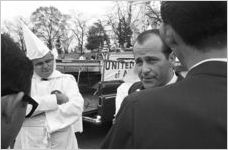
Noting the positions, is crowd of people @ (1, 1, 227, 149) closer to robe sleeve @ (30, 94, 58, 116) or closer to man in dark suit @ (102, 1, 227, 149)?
man in dark suit @ (102, 1, 227, 149)

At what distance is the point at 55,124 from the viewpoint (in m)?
3.29

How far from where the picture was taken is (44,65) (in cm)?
349

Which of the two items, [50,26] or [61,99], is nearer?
[61,99]

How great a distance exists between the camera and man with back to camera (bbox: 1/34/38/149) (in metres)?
1.15

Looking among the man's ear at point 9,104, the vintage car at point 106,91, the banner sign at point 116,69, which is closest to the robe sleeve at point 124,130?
the man's ear at point 9,104

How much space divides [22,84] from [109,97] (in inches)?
193

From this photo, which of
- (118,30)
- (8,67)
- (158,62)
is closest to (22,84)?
(8,67)

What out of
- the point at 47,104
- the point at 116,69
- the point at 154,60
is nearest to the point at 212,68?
the point at 154,60

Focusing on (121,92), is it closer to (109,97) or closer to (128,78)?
(128,78)

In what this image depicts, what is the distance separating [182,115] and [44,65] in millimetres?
2710

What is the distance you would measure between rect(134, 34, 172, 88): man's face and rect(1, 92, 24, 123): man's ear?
53.8 inches

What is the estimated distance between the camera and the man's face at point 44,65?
3457 millimetres

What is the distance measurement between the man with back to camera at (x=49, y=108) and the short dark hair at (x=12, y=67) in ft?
6.44

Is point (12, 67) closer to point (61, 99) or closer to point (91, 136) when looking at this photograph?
point (61, 99)
